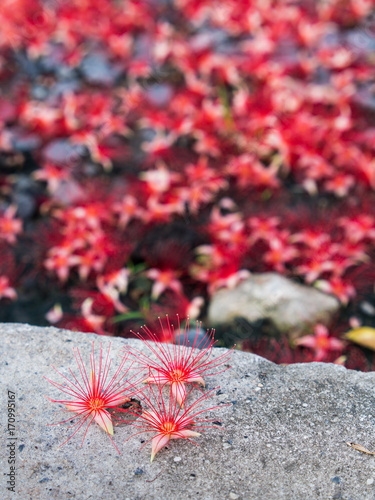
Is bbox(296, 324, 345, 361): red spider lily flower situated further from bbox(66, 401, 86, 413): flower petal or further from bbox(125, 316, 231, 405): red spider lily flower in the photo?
bbox(66, 401, 86, 413): flower petal

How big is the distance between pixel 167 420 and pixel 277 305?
108cm

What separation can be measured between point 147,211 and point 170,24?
180 cm

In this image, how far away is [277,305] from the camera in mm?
2291

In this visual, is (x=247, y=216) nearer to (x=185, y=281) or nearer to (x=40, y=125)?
(x=185, y=281)

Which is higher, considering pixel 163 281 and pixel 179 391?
pixel 179 391

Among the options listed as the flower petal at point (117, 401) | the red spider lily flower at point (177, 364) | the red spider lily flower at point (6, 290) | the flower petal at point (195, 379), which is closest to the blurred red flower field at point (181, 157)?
the red spider lily flower at point (6, 290)

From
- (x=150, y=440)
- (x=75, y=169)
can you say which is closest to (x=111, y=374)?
(x=150, y=440)

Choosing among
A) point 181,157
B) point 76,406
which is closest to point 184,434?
point 76,406

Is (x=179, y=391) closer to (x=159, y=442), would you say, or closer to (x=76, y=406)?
(x=159, y=442)

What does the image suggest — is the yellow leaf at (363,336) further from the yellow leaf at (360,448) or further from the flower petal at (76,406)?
the flower petal at (76,406)

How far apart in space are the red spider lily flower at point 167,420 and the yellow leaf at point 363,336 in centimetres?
104

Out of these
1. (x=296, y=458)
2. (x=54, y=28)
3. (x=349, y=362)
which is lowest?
(x=349, y=362)

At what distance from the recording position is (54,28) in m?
3.71

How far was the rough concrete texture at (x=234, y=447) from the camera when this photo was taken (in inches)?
48.9
